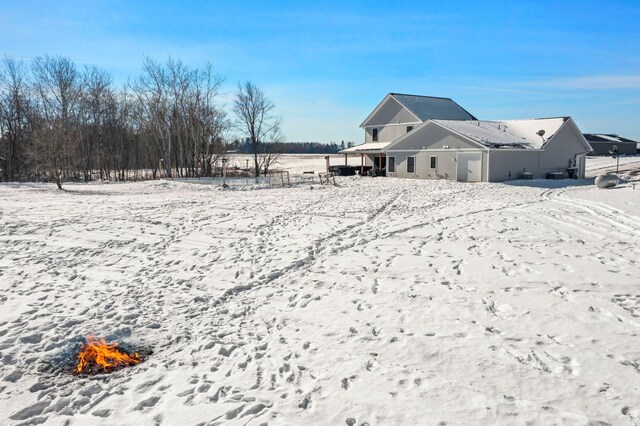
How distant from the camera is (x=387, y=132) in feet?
137

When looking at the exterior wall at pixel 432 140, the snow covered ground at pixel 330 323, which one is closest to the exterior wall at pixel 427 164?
the exterior wall at pixel 432 140

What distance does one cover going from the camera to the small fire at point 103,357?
5.06m

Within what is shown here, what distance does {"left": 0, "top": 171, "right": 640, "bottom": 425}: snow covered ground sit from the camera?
4.17 metres

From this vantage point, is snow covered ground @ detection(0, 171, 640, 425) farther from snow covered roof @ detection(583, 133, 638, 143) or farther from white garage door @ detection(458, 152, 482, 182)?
snow covered roof @ detection(583, 133, 638, 143)

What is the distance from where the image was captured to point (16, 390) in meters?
4.53

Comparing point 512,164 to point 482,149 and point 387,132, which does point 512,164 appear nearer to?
point 482,149

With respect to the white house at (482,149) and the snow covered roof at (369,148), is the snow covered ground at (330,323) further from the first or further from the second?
the snow covered roof at (369,148)

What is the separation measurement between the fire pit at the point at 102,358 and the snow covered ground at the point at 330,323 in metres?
0.17

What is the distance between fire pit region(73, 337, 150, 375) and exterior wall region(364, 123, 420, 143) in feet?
121

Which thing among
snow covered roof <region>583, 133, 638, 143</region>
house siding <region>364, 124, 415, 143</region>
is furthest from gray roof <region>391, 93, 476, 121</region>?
snow covered roof <region>583, 133, 638, 143</region>

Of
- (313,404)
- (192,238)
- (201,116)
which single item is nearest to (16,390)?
(313,404)

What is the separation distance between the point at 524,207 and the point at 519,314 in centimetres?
1215

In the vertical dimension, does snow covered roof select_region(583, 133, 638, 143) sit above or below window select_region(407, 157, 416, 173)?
above

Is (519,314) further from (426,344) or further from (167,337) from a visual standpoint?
(167,337)
